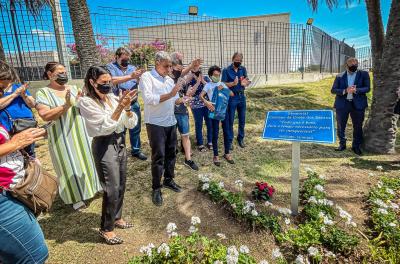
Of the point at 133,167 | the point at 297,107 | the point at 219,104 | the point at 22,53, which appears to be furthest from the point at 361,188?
the point at 22,53

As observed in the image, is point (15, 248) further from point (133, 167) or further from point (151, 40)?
point (151, 40)

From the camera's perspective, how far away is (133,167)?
191 inches

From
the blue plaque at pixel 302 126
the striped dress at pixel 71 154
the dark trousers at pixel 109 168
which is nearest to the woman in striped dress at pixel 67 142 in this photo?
the striped dress at pixel 71 154

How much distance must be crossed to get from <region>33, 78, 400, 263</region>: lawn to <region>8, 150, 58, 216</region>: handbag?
1.12 meters

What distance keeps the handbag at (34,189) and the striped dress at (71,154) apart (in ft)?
4.46

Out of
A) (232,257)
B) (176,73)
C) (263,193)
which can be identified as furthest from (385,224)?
(176,73)

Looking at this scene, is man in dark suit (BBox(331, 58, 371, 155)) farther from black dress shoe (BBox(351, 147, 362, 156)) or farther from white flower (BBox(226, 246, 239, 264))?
white flower (BBox(226, 246, 239, 264))

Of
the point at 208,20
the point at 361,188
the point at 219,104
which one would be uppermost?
the point at 208,20

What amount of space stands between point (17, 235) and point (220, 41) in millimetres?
11792

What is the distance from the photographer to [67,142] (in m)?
3.30

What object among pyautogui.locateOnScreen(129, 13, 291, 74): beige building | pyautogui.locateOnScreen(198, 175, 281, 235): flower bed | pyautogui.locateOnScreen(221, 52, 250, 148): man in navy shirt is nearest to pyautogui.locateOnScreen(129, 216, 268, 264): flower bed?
pyautogui.locateOnScreen(198, 175, 281, 235): flower bed

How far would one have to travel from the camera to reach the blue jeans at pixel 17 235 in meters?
1.60

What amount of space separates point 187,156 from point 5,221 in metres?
3.36

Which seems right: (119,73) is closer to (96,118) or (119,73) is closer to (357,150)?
(96,118)
